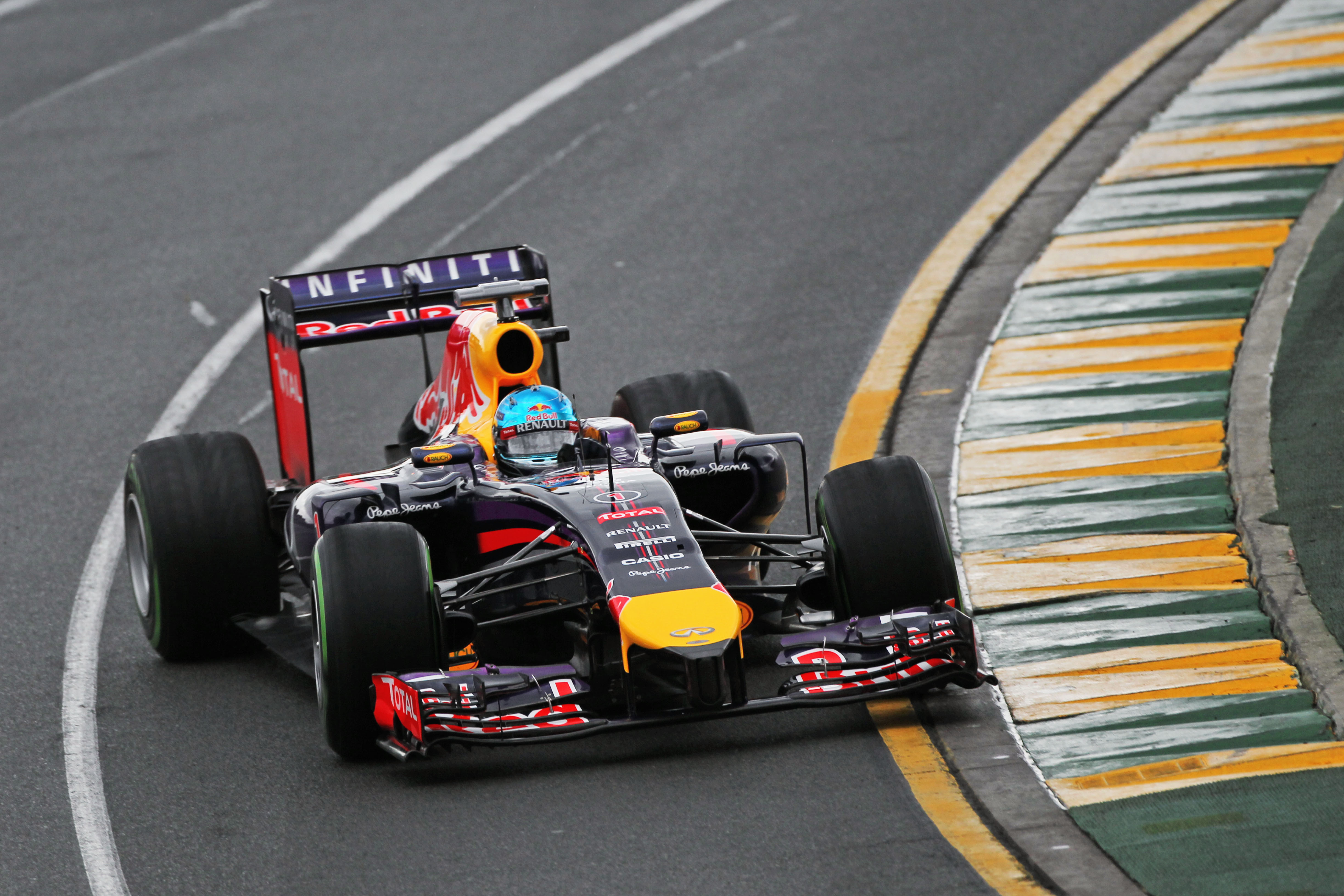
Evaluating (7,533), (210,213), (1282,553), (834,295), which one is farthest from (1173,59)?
(7,533)

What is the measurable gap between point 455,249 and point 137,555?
6.65m

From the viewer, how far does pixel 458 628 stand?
8492 millimetres

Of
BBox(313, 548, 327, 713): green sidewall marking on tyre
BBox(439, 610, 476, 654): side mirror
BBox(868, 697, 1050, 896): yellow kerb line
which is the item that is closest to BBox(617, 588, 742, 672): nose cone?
BBox(439, 610, 476, 654): side mirror

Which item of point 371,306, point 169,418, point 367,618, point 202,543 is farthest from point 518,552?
point 169,418

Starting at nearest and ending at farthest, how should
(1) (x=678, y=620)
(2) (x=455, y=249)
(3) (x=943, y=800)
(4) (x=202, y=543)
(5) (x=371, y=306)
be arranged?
1. (3) (x=943, y=800)
2. (1) (x=678, y=620)
3. (4) (x=202, y=543)
4. (5) (x=371, y=306)
5. (2) (x=455, y=249)

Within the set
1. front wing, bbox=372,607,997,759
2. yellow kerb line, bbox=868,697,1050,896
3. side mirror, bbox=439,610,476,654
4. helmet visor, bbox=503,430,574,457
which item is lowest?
yellow kerb line, bbox=868,697,1050,896

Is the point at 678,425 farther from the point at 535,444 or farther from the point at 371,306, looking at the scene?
the point at 371,306

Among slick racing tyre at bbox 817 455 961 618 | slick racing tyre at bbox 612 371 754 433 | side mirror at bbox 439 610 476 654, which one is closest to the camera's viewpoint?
side mirror at bbox 439 610 476 654

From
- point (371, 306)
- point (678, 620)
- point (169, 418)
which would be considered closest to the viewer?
point (678, 620)

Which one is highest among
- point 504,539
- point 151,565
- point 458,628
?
point 504,539

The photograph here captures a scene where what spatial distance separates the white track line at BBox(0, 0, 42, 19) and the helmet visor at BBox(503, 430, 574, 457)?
1879 cm

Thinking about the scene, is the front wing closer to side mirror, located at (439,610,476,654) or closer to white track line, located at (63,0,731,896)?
side mirror, located at (439,610,476,654)

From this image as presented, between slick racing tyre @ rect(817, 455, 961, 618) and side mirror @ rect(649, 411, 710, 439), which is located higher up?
side mirror @ rect(649, 411, 710, 439)

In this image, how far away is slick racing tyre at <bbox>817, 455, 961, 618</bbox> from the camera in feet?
28.5
